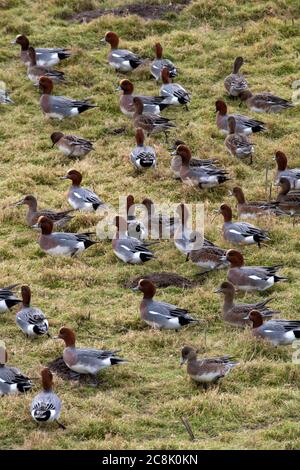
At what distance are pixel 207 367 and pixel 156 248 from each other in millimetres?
3225

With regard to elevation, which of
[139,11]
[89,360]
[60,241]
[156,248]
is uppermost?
[89,360]

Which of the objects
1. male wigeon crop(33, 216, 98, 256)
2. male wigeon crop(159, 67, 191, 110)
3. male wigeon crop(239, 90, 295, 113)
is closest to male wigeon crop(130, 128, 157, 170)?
male wigeon crop(159, 67, 191, 110)

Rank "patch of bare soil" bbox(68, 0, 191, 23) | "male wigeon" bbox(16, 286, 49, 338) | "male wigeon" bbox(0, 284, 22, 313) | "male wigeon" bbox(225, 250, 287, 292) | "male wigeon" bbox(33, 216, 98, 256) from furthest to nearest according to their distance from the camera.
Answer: "patch of bare soil" bbox(68, 0, 191, 23)
"male wigeon" bbox(33, 216, 98, 256)
"male wigeon" bbox(225, 250, 287, 292)
"male wigeon" bbox(0, 284, 22, 313)
"male wigeon" bbox(16, 286, 49, 338)

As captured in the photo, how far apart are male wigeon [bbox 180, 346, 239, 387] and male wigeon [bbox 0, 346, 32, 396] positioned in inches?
52.4

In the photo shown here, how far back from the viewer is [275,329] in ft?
35.9

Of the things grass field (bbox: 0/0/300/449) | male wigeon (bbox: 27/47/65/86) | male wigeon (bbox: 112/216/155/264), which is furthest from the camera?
male wigeon (bbox: 27/47/65/86)

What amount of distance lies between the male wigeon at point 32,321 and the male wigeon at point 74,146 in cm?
416

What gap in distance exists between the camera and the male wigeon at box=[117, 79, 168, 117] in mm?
16297

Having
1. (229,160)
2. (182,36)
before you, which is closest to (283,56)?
(182,36)

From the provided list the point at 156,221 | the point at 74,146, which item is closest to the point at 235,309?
the point at 156,221

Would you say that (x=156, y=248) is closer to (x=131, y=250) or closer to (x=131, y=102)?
(x=131, y=250)

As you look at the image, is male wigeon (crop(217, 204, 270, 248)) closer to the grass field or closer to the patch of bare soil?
the grass field

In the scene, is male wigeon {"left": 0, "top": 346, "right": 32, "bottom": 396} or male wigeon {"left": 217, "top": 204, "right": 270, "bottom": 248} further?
male wigeon {"left": 217, "top": 204, "right": 270, "bottom": 248}

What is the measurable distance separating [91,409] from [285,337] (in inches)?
80.7
